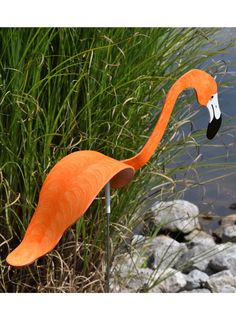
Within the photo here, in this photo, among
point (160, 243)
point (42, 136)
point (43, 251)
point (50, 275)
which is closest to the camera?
point (43, 251)

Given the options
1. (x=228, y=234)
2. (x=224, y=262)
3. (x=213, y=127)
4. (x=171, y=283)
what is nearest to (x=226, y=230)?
(x=228, y=234)

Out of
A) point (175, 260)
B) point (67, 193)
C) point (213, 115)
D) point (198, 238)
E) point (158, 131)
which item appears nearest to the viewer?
point (67, 193)

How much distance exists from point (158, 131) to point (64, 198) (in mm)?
342

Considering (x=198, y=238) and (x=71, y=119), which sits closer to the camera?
(x=71, y=119)

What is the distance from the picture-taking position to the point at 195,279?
2836mm

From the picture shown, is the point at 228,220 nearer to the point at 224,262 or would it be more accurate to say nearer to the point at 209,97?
the point at 224,262

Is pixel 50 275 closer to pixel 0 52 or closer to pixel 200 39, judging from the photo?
pixel 0 52

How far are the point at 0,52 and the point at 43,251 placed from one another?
70 cm

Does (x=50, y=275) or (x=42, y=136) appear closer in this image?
(x=42, y=136)

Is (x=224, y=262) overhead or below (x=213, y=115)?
below

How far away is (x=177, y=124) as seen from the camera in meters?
2.48

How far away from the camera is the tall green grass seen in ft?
7.55

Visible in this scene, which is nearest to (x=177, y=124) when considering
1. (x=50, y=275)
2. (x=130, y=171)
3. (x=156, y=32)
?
(x=156, y=32)

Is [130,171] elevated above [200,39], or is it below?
below
